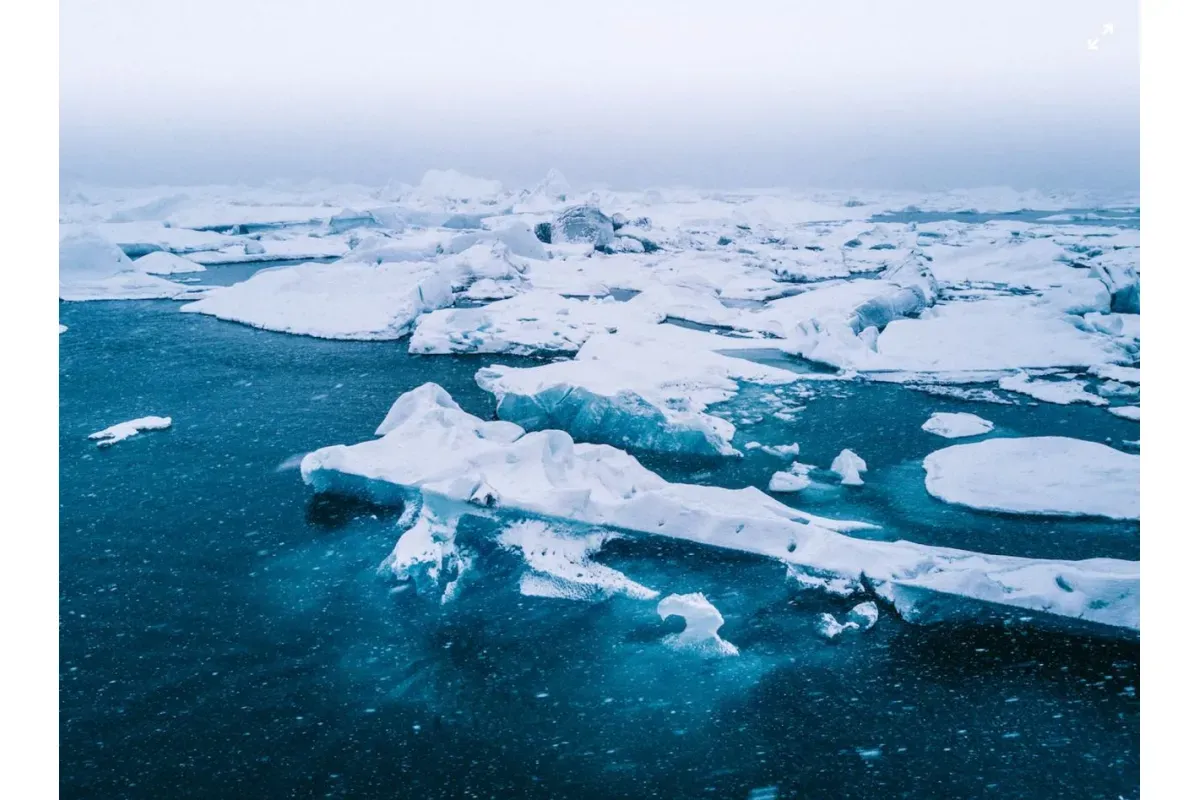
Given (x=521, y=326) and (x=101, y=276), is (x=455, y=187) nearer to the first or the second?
(x=521, y=326)

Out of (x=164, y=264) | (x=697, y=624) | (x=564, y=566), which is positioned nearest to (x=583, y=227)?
(x=164, y=264)

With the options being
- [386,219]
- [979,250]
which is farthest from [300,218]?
[979,250]

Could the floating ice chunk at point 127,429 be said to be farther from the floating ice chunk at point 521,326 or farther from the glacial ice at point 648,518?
the floating ice chunk at point 521,326

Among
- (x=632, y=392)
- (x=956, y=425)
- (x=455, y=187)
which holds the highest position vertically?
(x=455, y=187)

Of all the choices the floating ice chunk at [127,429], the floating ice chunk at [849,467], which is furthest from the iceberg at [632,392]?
the floating ice chunk at [127,429]

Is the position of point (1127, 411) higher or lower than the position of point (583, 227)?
lower
